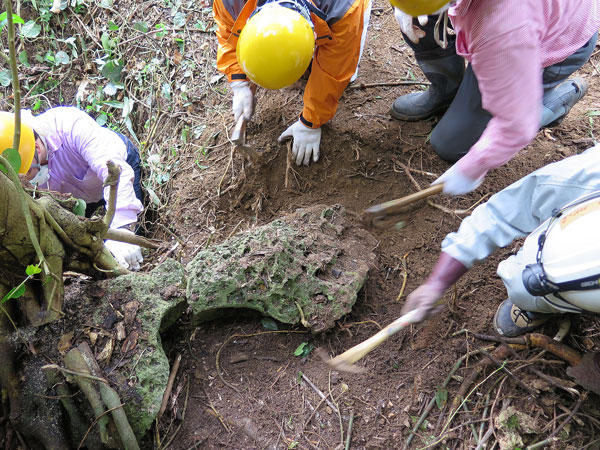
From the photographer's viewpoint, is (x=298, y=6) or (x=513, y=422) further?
(x=298, y=6)

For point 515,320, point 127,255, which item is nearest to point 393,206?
point 515,320

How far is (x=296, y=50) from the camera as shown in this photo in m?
1.81

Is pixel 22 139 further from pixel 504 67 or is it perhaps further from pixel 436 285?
pixel 504 67

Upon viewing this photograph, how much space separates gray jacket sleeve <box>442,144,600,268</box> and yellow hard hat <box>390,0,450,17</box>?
645 millimetres

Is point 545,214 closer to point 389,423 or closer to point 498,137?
point 498,137

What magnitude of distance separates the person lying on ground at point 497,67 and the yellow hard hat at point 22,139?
1844 millimetres

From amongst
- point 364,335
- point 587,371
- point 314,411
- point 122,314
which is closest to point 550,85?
point 587,371

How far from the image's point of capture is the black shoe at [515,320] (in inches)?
65.2

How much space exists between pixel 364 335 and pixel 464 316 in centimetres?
44

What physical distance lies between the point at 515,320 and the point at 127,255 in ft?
6.63

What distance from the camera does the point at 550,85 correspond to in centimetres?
206

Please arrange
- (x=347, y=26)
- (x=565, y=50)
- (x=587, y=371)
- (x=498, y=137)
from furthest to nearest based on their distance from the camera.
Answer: (x=347, y=26), (x=565, y=50), (x=587, y=371), (x=498, y=137)

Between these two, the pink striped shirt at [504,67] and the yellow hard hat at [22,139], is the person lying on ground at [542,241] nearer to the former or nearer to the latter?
the pink striped shirt at [504,67]

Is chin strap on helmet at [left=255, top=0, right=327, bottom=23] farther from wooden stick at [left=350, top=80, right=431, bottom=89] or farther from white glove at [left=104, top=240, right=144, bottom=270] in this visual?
white glove at [left=104, top=240, right=144, bottom=270]
